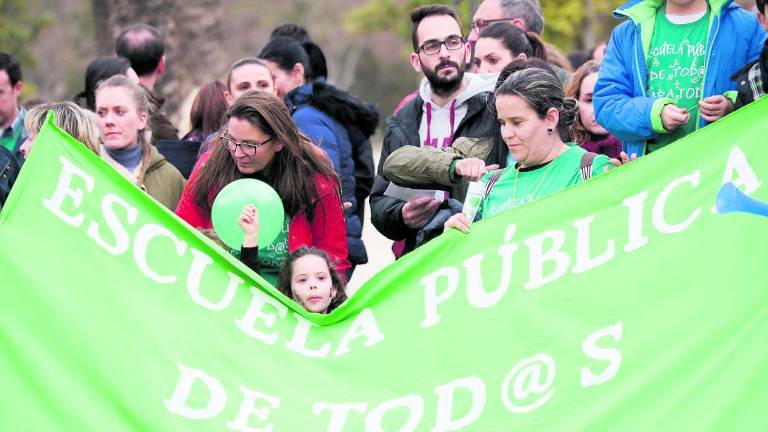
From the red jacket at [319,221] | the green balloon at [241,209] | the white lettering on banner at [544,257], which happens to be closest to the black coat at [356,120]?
the red jacket at [319,221]

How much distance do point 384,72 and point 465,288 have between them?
157 ft

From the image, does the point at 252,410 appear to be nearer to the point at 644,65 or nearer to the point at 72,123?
the point at 72,123

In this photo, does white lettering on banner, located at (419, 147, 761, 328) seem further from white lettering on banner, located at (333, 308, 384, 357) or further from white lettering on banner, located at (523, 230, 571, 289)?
white lettering on banner, located at (333, 308, 384, 357)

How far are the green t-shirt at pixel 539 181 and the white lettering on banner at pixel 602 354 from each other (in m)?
0.77

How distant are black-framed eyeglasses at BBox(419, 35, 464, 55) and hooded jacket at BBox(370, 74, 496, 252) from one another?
0.57ft

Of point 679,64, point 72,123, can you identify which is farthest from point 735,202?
point 72,123

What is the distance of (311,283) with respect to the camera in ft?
19.9

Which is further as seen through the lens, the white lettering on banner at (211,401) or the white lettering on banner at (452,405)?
the white lettering on banner at (211,401)

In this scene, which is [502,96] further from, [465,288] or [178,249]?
[178,249]

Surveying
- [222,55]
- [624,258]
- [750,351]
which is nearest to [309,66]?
[624,258]

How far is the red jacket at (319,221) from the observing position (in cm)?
645

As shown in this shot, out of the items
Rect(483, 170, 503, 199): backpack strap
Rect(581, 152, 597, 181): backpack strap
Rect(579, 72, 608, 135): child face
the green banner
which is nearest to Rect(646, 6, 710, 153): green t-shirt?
Rect(581, 152, 597, 181): backpack strap

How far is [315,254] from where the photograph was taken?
20.3ft

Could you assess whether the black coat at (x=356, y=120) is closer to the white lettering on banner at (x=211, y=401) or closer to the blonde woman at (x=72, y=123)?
the blonde woman at (x=72, y=123)
